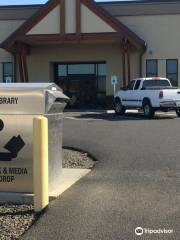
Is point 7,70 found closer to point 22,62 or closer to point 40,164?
point 22,62

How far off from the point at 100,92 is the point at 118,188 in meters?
32.0

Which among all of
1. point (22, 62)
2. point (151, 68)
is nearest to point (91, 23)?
point (151, 68)

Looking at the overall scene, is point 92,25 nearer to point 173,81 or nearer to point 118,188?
point 173,81

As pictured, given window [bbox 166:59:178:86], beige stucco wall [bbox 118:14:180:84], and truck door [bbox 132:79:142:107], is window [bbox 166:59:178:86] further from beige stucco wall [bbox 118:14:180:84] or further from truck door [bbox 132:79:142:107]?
truck door [bbox 132:79:142:107]

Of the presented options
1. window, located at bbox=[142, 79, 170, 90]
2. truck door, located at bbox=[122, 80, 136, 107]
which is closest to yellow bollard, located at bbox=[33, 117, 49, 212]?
window, located at bbox=[142, 79, 170, 90]

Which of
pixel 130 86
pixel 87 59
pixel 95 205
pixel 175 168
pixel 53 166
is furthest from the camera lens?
pixel 87 59

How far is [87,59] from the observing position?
39.2 metres

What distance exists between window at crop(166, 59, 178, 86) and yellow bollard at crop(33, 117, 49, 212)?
31.0 meters

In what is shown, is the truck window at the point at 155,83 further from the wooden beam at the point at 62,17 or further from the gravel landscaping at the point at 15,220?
the gravel landscaping at the point at 15,220

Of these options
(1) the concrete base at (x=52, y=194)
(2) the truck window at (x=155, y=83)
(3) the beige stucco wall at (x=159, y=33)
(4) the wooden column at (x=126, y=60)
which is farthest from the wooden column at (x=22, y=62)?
(1) the concrete base at (x=52, y=194)

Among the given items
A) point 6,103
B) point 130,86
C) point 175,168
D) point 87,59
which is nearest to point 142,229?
point 6,103

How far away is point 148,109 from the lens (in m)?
26.8

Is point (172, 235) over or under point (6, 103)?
under

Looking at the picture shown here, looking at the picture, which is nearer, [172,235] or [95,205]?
[172,235]
